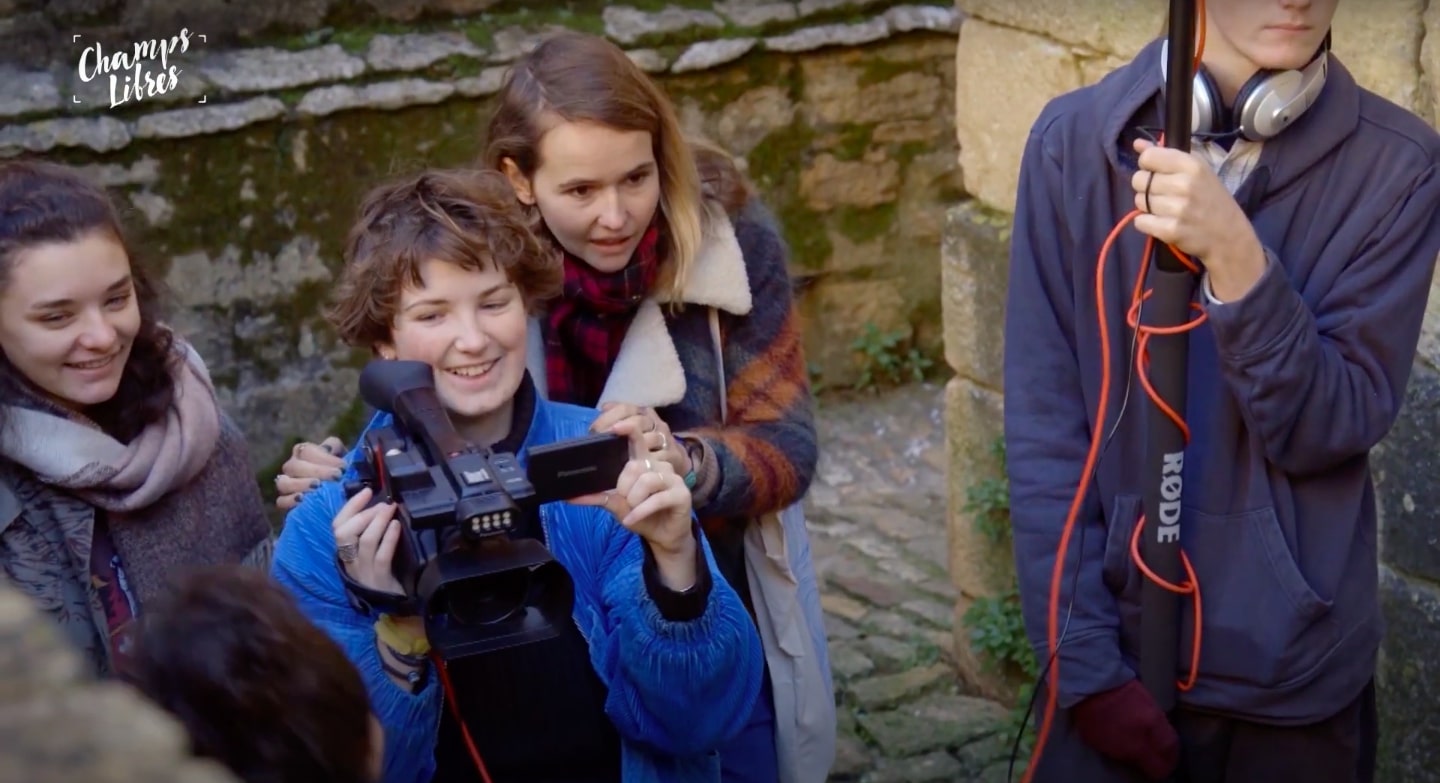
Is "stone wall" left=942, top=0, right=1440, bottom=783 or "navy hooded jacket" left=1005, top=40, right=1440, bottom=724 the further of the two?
"stone wall" left=942, top=0, right=1440, bottom=783

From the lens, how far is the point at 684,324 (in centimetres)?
298

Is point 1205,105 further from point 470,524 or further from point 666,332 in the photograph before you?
point 470,524

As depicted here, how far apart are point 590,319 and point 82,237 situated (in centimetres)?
79

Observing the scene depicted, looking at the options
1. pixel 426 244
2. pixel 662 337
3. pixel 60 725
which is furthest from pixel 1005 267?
pixel 60 725

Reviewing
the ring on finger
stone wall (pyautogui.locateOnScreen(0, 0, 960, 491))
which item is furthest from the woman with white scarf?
stone wall (pyautogui.locateOnScreen(0, 0, 960, 491))

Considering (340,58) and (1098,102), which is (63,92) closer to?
(340,58)

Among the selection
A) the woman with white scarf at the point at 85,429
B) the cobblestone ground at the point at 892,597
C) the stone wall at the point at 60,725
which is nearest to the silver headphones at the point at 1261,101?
the woman with white scarf at the point at 85,429

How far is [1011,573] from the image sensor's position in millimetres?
4422

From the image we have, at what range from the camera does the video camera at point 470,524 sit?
2.09 m

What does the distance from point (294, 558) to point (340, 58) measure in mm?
3505

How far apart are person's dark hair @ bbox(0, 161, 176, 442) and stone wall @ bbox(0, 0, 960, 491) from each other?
266 cm

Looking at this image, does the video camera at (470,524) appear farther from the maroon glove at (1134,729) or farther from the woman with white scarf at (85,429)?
the maroon glove at (1134,729)

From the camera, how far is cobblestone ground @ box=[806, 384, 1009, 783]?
434 cm

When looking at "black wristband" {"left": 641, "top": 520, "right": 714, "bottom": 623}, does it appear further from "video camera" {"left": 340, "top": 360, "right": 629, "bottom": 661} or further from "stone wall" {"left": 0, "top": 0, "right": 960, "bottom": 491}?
"stone wall" {"left": 0, "top": 0, "right": 960, "bottom": 491}
